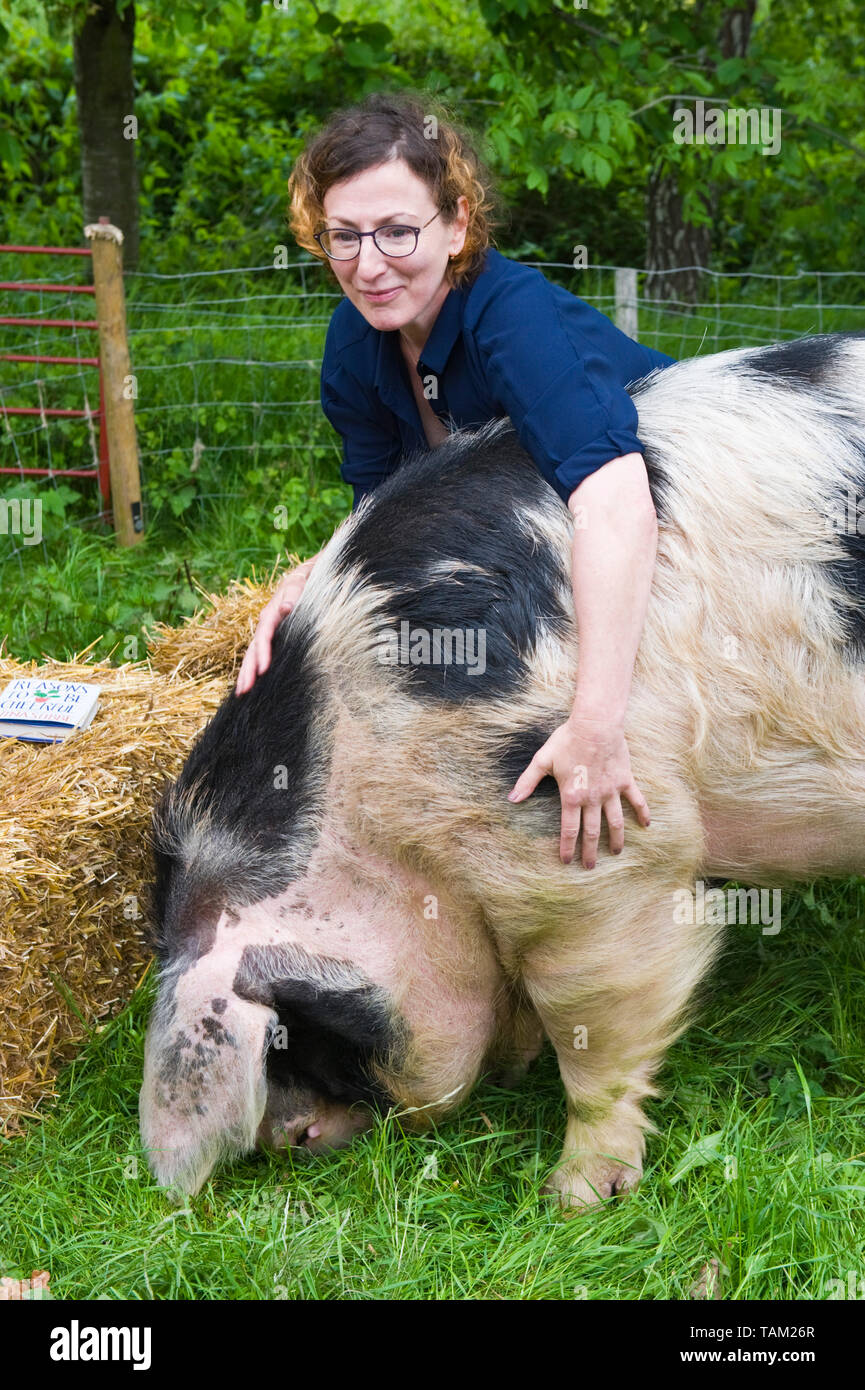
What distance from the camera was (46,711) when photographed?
3.54m

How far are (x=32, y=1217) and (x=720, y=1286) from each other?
1.32m

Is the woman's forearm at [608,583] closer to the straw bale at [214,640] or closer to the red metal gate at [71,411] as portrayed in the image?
the straw bale at [214,640]

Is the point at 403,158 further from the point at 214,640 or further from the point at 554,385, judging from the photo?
the point at 214,640

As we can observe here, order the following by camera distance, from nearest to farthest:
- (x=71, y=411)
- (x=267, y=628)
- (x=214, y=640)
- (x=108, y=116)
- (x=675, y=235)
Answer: (x=267, y=628) → (x=214, y=640) → (x=71, y=411) → (x=108, y=116) → (x=675, y=235)

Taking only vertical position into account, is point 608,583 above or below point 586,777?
above

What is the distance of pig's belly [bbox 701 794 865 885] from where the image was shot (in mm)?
2707

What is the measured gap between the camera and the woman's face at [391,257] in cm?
261

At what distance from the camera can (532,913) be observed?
252 centimetres

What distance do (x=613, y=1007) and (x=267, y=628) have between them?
3.48 feet

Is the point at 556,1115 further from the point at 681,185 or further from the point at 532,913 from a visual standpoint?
the point at 681,185

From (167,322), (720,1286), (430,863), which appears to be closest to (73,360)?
(167,322)

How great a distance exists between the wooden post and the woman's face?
311 cm

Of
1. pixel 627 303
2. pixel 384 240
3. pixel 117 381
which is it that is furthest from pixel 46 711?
pixel 627 303

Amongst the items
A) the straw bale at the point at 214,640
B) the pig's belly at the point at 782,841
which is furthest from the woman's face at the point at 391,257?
the straw bale at the point at 214,640
